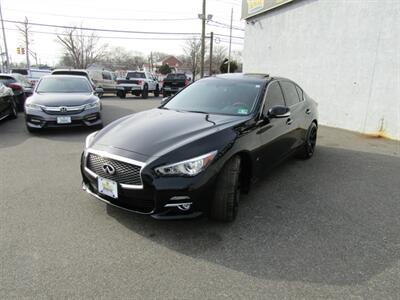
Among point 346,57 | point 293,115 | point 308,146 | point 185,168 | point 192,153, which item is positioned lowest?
point 308,146

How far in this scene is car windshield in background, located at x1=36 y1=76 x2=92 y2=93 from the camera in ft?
27.1

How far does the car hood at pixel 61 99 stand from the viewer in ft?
23.8

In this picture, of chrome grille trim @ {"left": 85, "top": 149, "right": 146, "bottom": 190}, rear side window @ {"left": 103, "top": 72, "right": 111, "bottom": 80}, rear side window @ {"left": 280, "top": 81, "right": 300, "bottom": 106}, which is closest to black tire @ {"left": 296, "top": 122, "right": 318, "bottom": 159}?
rear side window @ {"left": 280, "top": 81, "right": 300, "bottom": 106}

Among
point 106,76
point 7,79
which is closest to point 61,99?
point 7,79

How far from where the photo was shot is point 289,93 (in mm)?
5047

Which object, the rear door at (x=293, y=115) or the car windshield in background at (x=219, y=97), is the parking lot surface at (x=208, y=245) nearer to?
the rear door at (x=293, y=115)

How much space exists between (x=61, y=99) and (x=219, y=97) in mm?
4780

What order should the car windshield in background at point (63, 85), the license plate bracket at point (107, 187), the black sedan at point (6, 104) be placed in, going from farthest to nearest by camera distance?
the black sedan at point (6, 104)
the car windshield in background at point (63, 85)
the license plate bracket at point (107, 187)

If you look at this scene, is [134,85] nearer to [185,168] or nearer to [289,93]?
[289,93]

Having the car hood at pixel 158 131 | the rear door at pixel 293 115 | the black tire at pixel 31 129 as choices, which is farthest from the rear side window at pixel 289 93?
the black tire at pixel 31 129

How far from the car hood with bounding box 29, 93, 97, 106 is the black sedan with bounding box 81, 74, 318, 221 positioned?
3.88m

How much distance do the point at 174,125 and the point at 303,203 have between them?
190cm

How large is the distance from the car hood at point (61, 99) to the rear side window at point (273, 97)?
16.0 ft

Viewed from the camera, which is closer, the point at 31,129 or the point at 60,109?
the point at 60,109
